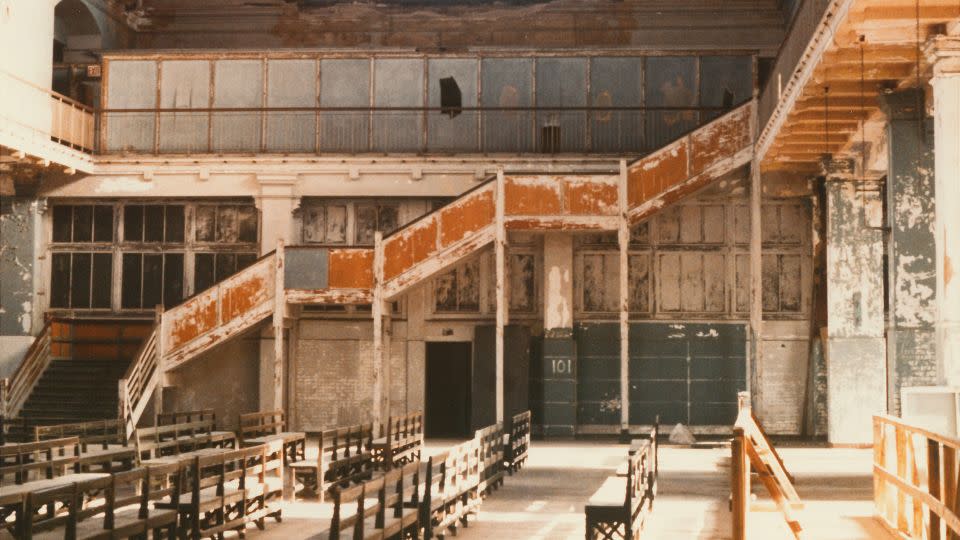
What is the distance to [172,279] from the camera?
30.2m

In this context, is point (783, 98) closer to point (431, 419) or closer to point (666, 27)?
point (666, 27)

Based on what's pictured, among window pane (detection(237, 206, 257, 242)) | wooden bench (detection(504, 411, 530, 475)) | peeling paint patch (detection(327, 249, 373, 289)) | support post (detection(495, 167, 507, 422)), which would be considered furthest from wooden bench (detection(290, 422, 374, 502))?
window pane (detection(237, 206, 257, 242))

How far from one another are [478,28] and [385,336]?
9288 mm

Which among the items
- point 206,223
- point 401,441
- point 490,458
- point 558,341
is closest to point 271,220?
point 206,223

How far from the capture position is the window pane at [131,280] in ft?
99.0

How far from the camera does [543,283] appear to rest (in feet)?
97.5

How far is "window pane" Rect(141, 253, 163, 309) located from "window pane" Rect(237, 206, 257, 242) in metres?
2.17

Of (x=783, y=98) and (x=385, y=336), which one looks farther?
(x=385, y=336)

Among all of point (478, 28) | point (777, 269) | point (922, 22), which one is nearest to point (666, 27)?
point (478, 28)

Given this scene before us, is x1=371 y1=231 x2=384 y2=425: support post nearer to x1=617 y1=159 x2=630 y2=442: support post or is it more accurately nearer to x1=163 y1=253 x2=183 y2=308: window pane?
x1=617 y1=159 x2=630 y2=442: support post

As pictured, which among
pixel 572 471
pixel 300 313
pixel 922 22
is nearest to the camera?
pixel 922 22

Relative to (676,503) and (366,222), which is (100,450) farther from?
(366,222)

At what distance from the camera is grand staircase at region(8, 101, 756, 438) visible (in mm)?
27109

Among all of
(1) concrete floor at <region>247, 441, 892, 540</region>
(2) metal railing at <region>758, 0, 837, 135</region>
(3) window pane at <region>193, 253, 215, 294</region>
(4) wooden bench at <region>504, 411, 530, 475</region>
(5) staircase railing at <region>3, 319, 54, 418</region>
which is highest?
(2) metal railing at <region>758, 0, 837, 135</region>
